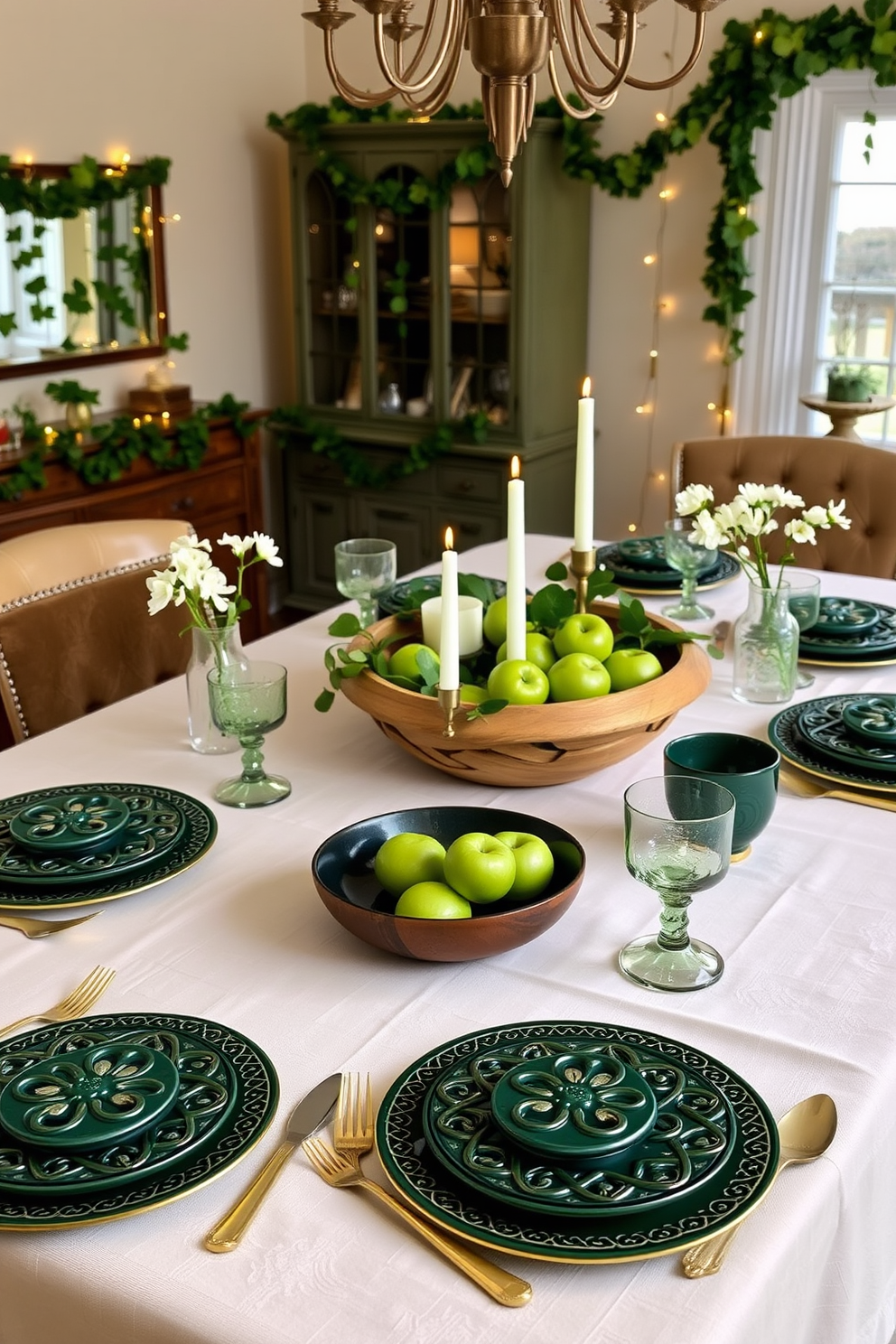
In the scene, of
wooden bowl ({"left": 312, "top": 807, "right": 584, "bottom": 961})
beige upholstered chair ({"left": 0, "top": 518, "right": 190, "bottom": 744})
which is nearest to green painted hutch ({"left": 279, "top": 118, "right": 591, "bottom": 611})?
beige upholstered chair ({"left": 0, "top": 518, "right": 190, "bottom": 744})

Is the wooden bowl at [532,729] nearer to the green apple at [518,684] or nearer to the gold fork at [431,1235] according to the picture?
the green apple at [518,684]

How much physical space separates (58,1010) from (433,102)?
3.61 feet

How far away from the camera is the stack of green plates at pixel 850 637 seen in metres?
1.91

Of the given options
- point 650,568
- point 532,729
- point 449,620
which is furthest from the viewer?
point 650,568

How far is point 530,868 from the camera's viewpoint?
3.98ft

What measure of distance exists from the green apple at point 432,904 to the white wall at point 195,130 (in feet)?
9.55

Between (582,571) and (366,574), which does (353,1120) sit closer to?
(582,571)

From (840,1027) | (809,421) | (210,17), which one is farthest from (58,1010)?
(210,17)

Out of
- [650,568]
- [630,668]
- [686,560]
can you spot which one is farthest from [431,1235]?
[650,568]

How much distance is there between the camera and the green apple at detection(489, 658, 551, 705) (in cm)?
147

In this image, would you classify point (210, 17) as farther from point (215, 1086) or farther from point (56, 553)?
point (215, 1086)

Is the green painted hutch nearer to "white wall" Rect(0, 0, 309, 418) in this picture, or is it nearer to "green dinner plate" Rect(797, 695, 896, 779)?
"white wall" Rect(0, 0, 309, 418)

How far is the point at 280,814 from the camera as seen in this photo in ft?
4.93

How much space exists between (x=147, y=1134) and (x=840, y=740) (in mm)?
984
